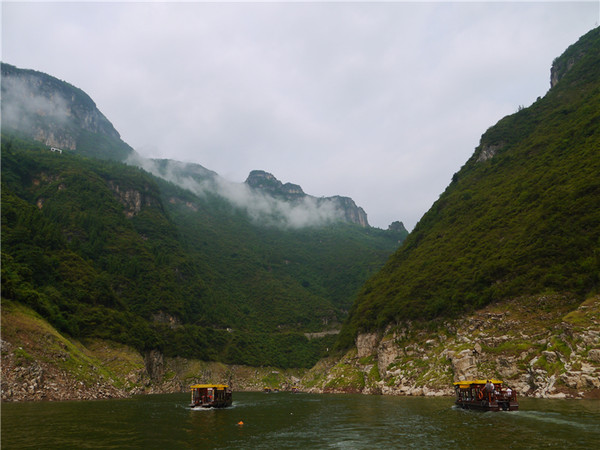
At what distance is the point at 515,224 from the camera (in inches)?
3600

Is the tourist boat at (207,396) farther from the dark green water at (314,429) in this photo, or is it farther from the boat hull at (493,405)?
the boat hull at (493,405)

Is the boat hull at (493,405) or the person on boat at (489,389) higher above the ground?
the person on boat at (489,389)

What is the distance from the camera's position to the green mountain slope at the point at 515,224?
243ft

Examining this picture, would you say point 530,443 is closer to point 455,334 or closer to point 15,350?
point 455,334

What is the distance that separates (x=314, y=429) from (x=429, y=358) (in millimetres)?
52066

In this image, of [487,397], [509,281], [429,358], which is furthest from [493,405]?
[509,281]

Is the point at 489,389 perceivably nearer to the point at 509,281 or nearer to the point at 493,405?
the point at 493,405

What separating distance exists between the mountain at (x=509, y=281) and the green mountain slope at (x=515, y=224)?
1.05 feet

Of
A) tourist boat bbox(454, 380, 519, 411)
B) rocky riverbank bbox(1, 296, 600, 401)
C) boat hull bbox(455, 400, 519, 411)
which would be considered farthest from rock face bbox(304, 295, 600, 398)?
boat hull bbox(455, 400, 519, 411)

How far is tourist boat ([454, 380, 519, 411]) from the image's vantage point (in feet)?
147

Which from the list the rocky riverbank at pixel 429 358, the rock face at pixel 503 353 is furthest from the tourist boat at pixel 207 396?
the rock face at pixel 503 353

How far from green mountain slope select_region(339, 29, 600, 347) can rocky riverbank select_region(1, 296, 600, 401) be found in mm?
5369

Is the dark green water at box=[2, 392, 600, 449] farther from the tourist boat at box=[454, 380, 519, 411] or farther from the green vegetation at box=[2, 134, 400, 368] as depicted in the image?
the green vegetation at box=[2, 134, 400, 368]

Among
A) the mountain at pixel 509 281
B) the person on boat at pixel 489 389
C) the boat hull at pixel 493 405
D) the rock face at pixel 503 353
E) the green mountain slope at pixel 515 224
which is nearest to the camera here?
the boat hull at pixel 493 405
